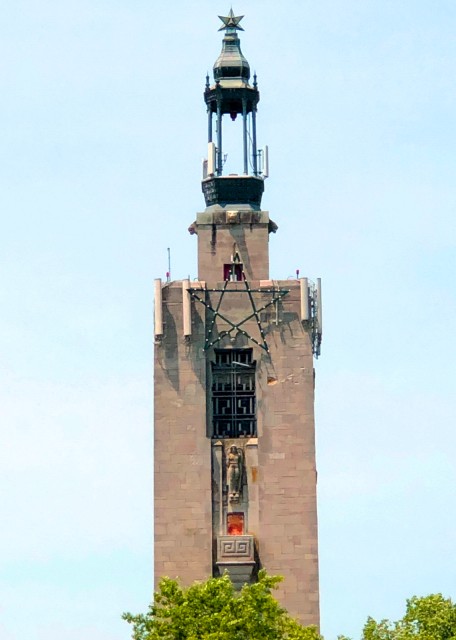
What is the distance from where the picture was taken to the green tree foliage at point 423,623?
109 m

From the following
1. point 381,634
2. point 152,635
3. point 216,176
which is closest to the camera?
point 152,635

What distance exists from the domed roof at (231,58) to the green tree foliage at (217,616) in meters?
28.7

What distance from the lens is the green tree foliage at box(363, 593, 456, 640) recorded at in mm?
109250

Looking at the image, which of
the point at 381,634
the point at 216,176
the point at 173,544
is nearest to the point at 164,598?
the point at 173,544

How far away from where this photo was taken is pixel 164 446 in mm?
114000

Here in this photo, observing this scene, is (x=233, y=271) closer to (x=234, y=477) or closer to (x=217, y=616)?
(x=234, y=477)

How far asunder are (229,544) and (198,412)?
6513 mm

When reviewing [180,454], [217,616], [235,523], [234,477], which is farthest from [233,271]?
[217,616]

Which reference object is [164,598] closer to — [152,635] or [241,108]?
[152,635]

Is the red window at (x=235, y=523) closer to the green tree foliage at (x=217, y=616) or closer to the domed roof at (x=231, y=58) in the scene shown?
the green tree foliage at (x=217, y=616)

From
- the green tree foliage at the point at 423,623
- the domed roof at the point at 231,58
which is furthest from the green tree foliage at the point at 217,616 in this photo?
the domed roof at the point at 231,58

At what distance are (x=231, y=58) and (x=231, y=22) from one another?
1.99 m

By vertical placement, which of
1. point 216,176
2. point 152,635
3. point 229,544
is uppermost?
point 216,176

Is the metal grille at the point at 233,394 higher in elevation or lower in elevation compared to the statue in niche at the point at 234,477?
higher
